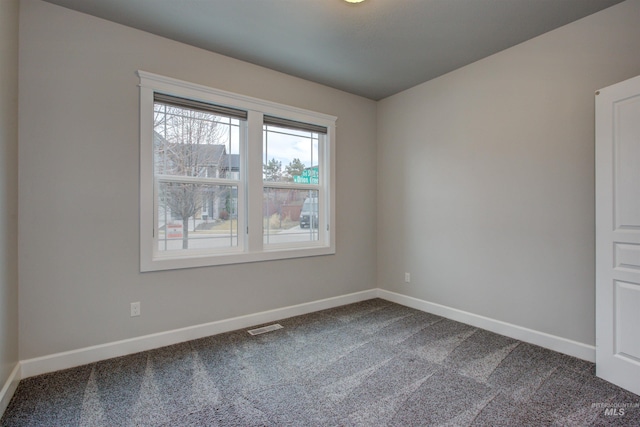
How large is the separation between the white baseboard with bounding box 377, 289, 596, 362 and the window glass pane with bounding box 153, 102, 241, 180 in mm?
2604

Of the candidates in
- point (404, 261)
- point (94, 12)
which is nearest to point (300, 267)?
point (404, 261)

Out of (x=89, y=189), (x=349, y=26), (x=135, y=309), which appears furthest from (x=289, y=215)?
(x=349, y=26)

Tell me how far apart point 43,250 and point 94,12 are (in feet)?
6.11

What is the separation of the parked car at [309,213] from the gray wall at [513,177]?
108 cm

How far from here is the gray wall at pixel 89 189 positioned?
2213 millimetres

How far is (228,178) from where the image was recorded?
3125 mm

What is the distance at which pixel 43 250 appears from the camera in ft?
7.35

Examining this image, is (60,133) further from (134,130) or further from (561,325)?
(561,325)

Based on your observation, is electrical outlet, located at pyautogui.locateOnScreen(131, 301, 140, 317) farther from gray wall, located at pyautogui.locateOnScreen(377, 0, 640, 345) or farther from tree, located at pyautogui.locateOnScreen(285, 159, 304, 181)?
gray wall, located at pyautogui.locateOnScreen(377, 0, 640, 345)

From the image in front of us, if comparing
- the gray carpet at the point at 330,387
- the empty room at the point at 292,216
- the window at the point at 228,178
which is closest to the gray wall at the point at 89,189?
the empty room at the point at 292,216

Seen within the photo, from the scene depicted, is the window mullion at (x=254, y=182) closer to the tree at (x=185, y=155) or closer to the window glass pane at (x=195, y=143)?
the window glass pane at (x=195, y=143)

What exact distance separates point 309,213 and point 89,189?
2194 millimetres

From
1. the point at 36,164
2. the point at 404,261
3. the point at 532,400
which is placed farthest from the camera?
the point at 404,261

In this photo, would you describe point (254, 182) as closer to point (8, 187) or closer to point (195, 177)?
point (195, 177)
